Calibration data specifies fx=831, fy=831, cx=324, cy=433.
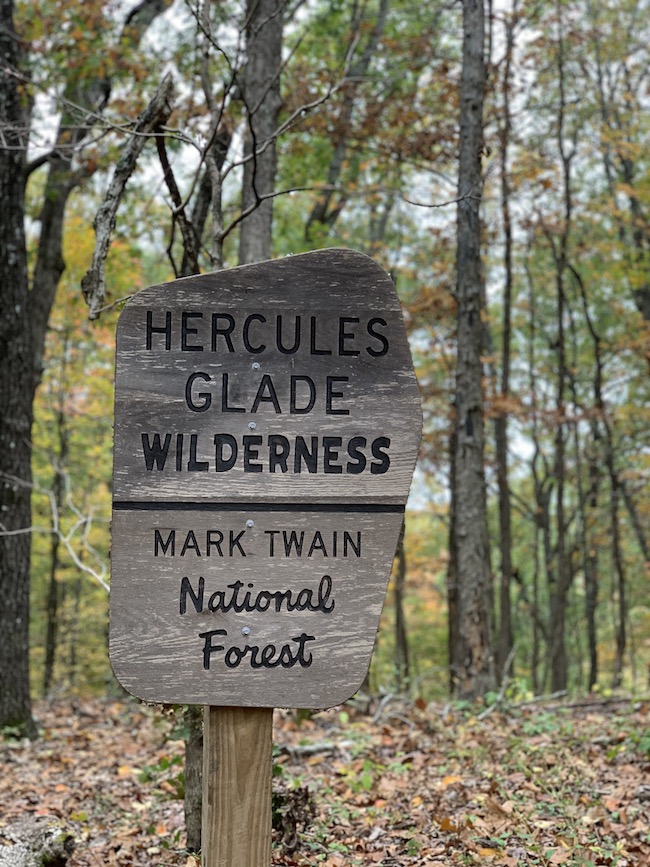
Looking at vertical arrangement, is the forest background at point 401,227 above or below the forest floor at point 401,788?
above

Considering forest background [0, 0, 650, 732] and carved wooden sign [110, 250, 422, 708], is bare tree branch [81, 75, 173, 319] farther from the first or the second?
carved wooden sign [110, 250, 422, 708]

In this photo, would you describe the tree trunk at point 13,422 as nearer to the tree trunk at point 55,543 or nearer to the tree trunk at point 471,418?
the tree trunk at point 471,418

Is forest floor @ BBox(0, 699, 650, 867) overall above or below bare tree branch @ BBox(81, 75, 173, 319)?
below

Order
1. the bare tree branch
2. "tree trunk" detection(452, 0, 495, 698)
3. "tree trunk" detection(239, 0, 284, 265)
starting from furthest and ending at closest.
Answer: "tree trunk" detection(452, 0, 495, 698), "tree trunk" detection(239, 0, 284, 265), the bare tree branch

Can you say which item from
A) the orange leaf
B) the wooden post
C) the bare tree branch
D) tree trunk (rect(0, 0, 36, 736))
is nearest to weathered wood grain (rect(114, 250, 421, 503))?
the wooden post

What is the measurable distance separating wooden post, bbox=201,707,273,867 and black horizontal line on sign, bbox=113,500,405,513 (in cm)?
62

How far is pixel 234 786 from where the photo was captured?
2.53 metres

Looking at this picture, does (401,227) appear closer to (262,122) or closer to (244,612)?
(262,122)

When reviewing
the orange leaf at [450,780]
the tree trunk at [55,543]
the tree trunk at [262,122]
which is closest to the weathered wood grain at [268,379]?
the orange leaf at [450,780]

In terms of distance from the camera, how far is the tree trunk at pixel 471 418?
8.40m

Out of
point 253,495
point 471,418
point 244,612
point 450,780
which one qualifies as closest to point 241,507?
point 253,495

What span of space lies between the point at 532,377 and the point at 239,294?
19.0 metres

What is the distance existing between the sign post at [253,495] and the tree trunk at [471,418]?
20.1 feet

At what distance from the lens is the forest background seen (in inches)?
308
